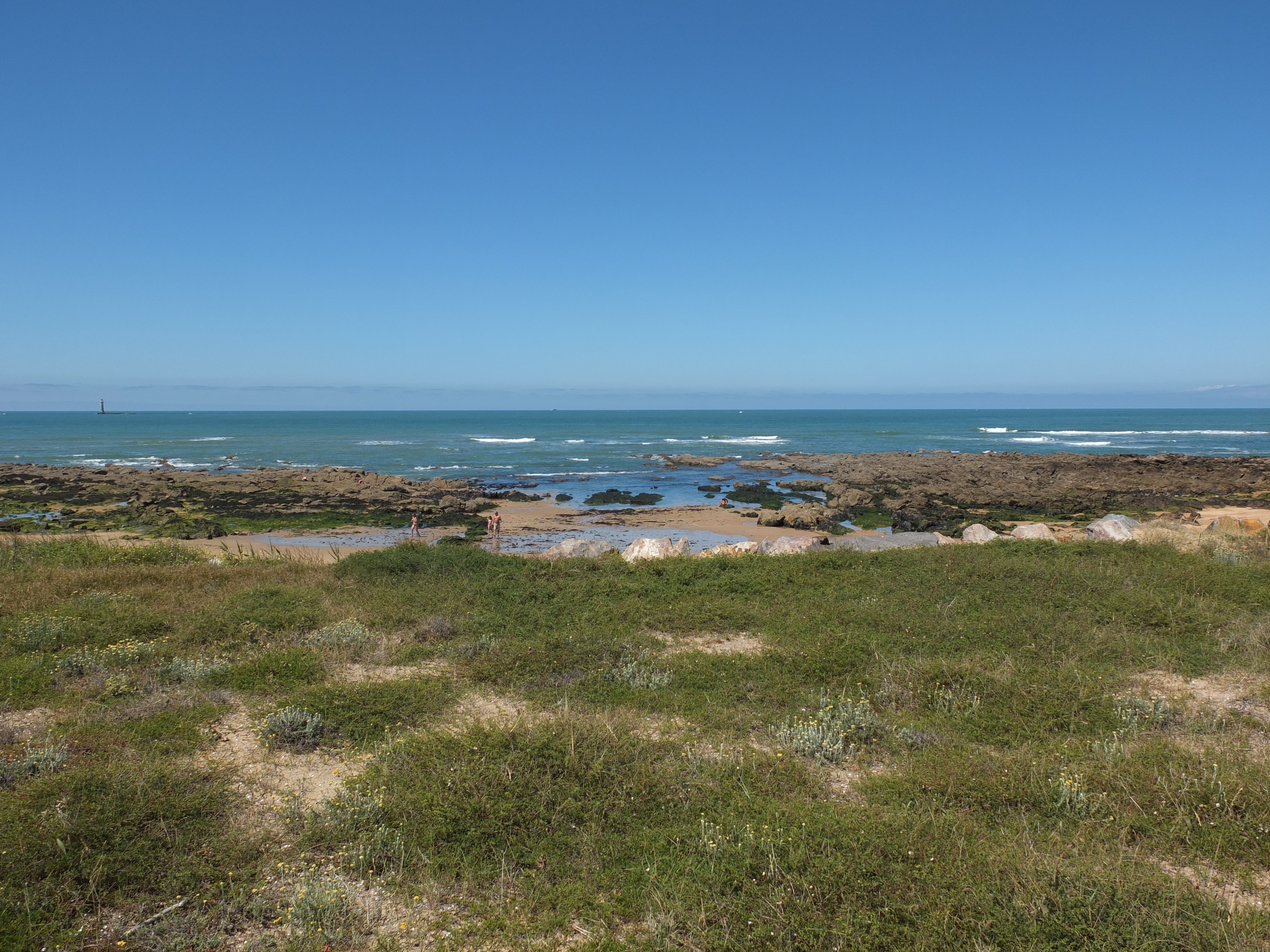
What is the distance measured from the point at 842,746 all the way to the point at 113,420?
19504 centimetres

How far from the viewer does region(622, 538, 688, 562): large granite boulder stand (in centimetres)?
1703

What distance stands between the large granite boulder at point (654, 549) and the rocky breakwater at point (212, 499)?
15029 millimetres

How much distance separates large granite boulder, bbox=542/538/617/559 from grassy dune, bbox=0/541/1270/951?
19.1 ft

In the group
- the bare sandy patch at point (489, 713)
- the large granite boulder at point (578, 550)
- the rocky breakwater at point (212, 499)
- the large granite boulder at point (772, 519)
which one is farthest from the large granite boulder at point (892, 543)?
the rocky breakwater at point (212, 499)

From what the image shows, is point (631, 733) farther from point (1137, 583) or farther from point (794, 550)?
point (794, 550)

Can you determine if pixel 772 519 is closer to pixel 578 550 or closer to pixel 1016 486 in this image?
pixel 578 550

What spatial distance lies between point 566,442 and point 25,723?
Result: 7601 cm

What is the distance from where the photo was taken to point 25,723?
6898 millimetres

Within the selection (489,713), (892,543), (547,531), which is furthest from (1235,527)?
(489,713)

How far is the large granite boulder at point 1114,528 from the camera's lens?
18.5 meters

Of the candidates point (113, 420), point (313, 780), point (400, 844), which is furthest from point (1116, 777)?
point (113, 420)

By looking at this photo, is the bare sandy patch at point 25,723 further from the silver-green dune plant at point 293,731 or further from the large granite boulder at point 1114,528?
the large granite boulder at point 1114,528

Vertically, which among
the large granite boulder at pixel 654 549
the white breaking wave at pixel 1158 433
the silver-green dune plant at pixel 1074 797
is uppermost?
the white breaking wave at pixel 1158 433

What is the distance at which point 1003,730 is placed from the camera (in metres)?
6.84
